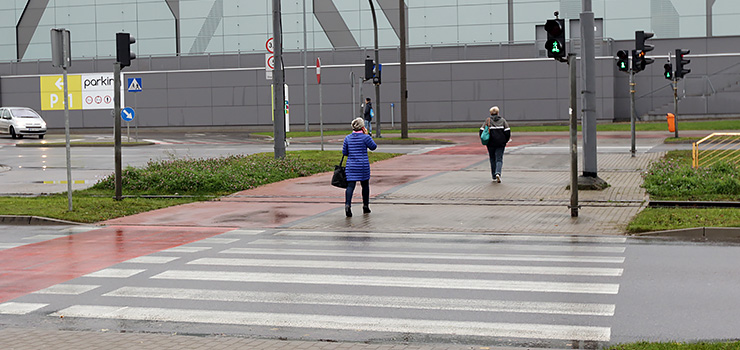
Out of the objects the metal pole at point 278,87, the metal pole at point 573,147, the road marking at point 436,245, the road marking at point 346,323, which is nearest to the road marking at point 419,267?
the road marking at point 436,245

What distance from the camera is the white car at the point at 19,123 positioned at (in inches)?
1865

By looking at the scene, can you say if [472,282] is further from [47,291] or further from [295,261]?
[47,291]

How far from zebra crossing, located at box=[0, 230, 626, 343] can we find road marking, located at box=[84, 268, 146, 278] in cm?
2

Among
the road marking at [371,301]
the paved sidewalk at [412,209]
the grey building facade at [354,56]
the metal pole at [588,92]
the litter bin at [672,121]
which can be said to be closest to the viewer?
the paved sidewalk at [412,209]

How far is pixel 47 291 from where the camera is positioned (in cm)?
972

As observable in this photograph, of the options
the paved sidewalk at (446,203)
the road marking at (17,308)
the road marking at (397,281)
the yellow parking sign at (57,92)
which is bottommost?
the road marking at (17,308)

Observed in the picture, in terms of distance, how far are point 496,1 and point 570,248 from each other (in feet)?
140

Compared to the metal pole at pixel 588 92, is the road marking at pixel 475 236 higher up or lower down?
lower down

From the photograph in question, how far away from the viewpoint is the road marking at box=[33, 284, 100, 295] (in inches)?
380

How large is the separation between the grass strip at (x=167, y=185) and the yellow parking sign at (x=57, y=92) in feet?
117

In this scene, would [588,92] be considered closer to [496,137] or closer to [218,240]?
[496,137]

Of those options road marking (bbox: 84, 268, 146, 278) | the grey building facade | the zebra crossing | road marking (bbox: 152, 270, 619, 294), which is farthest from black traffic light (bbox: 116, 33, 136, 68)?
the grey building facade

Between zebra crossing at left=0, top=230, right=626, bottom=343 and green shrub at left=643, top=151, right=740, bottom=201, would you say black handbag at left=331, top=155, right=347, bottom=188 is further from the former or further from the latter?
green shrub at left=643, top=151, right=740, bottom=201

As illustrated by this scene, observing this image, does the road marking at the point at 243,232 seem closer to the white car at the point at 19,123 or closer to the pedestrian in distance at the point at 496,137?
the pedestrian in distance at the point at 496,137
